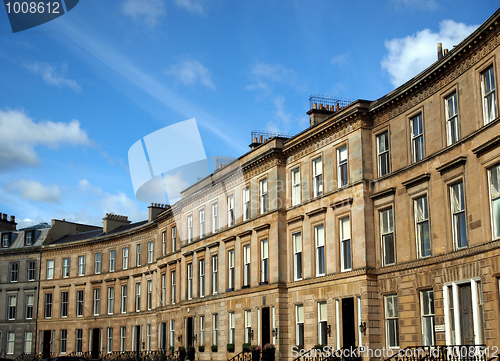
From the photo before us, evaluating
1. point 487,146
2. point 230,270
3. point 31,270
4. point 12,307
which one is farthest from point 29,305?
point 487,146

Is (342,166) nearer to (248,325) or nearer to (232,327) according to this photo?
(248,325)

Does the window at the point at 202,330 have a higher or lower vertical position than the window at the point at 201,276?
lower

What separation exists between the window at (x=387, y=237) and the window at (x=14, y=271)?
5461cm

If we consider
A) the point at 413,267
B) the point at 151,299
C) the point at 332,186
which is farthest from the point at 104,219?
the point at 413,267

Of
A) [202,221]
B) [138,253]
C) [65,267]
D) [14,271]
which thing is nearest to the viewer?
[202,221]

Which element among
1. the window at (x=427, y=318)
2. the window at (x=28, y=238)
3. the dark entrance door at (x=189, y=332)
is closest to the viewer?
the window at (x=427, y=318)

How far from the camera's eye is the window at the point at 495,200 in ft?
72.9

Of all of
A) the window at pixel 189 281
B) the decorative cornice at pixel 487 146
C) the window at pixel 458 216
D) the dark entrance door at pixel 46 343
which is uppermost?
the decorative cornice at pixel 487 146

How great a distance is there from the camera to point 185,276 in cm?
4916

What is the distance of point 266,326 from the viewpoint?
37.3 metres

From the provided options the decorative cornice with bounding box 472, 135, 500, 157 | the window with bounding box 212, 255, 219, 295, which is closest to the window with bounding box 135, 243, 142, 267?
the window with bounding box 212, 255, 219, 295

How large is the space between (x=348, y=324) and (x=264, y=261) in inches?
363

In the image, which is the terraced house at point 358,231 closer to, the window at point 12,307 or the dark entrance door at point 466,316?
the dark entrance door at point 466,316

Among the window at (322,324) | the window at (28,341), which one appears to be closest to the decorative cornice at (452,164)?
the window at (322,324)
